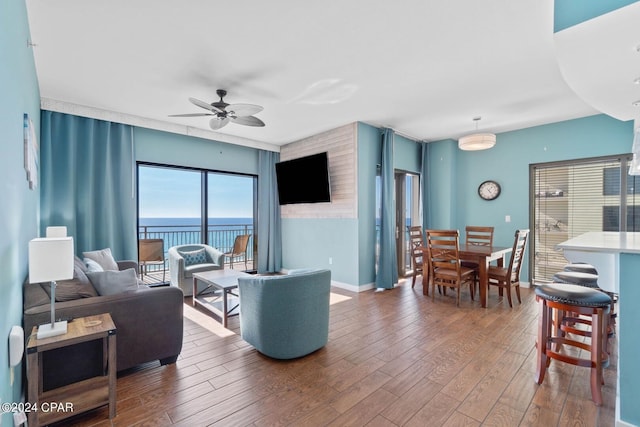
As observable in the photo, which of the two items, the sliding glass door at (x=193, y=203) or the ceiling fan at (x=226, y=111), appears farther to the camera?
the sliding glass door at (x=193, y=203)

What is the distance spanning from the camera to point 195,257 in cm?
477

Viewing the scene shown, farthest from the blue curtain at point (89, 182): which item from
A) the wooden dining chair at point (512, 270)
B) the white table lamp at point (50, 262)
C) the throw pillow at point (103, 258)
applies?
the wooden dining chair at point (512, 270)

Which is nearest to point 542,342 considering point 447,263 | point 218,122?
point 447,263

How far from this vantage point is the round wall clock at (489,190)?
5403 mm

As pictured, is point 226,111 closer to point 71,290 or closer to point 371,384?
point 71,290

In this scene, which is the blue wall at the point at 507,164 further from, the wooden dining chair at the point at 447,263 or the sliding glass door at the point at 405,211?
the wooden dining chair at the point at 447,263

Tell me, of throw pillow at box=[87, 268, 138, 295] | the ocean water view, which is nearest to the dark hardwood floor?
throw pillow at box=[87, 268, 138, 295]

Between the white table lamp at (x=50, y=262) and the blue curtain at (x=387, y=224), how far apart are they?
4.06 m

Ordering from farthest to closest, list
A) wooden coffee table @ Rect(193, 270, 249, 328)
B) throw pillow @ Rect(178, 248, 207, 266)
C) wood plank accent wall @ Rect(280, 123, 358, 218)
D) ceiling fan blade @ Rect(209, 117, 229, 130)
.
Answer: wood plank accent wall @ Rect(280, 123, 358, 218) < throw pillow @ Rect(178, 248, 207, 266) < ceiling fan blade @ Rect(209, 117, 229, 130) < wooden coffee table @ Rect(193, 270, 249, 328)

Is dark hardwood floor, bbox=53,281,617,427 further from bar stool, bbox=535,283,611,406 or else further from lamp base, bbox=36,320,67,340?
lamp base, bbox=36,320,67,340

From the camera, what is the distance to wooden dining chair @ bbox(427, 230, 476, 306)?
390 cm

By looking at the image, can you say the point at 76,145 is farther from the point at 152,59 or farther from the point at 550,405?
the point at 550,405

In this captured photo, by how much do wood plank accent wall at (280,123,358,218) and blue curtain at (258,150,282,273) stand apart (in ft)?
2.75

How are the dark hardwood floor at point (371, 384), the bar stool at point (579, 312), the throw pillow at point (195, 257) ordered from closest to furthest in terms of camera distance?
1. the dark hardwood floor at point (371, 384)
2. the bar stool at point (579, 312)
3. the throw pillow at point (195, 257)
